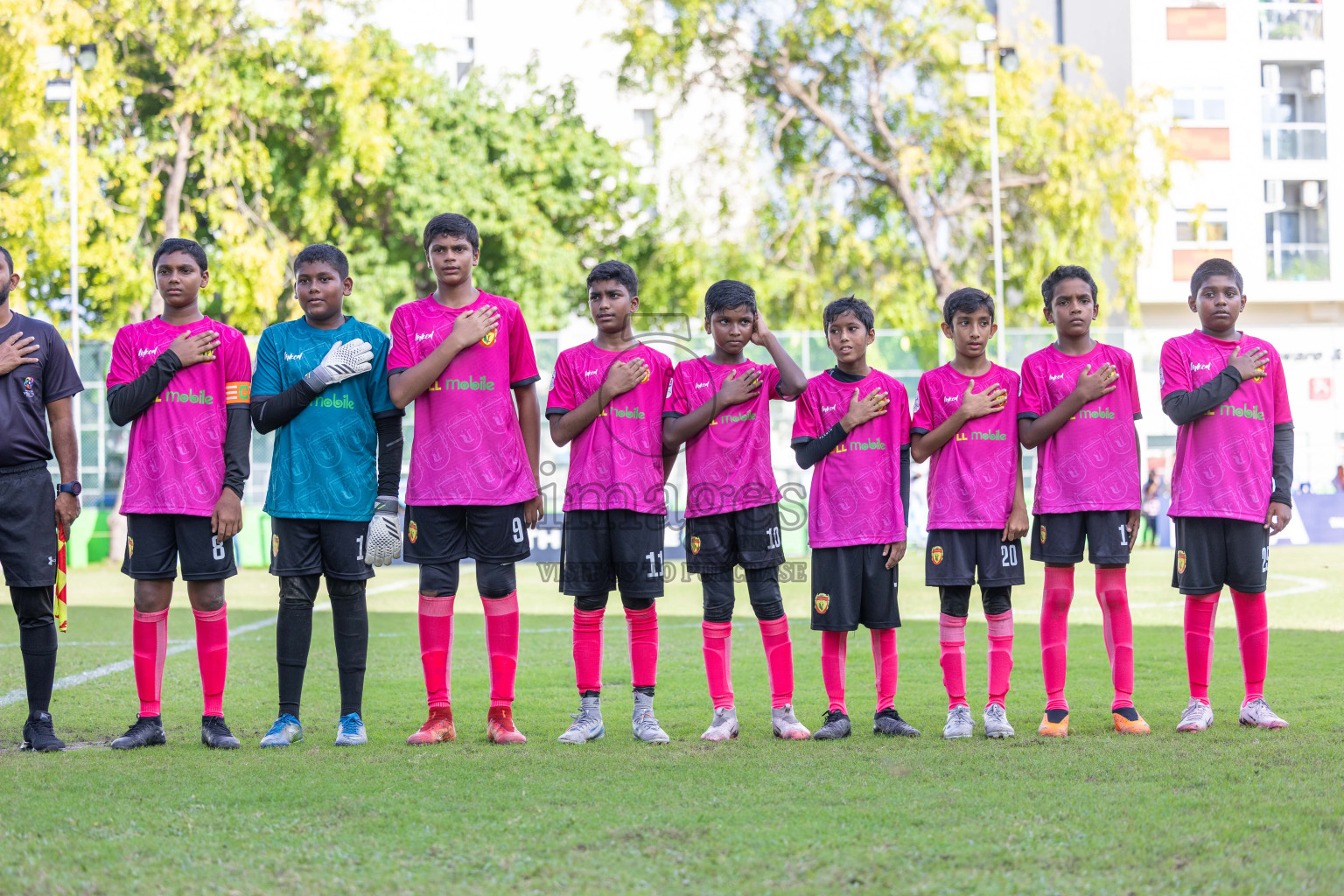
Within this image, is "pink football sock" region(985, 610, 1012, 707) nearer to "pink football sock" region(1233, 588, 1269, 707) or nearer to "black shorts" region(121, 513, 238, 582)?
"pink football sock" region(1233, 588, 1269, 707)

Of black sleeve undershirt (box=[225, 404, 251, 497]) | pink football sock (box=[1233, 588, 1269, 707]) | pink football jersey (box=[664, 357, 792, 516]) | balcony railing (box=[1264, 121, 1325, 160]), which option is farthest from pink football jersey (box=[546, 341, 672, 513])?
balcony railing (box=[1264, 121, 1325, 160])

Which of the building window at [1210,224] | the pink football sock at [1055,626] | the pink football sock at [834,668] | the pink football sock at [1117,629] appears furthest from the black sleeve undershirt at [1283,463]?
the building window at [1210,224]

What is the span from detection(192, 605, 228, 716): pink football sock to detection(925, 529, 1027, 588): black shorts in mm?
2933

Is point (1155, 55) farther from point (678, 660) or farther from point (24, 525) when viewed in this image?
point (24, 525)

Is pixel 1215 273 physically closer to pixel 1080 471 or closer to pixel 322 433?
pixel 1080 471

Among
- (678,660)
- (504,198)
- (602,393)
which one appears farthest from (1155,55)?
(602,393)

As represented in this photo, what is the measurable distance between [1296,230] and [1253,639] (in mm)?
33251

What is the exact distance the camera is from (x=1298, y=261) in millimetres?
34625

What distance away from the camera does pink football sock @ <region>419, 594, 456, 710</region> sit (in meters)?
5.37

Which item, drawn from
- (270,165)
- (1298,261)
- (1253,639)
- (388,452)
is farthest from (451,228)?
(1298,261)

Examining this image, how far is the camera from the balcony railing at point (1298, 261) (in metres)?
34.4

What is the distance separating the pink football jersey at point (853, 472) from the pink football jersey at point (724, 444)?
19 centimetres

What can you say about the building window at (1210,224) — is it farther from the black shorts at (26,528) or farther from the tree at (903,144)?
the black shorts at (26,528)

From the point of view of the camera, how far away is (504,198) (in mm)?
27703
